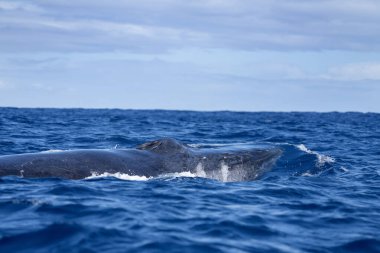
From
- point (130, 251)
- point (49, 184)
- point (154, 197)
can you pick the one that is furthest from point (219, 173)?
point (130, 251)

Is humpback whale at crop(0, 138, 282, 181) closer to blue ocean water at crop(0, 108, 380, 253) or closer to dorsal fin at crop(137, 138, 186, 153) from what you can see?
dorsal fin at crop(137, 138, 186, 153)

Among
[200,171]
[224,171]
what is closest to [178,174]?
[200,171]

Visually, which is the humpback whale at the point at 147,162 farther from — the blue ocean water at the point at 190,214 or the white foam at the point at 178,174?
the blue ocean water at the point at 190,214

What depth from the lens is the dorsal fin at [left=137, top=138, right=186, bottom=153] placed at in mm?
15211

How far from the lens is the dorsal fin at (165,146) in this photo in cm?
1521

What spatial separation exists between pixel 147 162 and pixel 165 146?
0.87m

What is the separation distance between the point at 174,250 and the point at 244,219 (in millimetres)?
2316

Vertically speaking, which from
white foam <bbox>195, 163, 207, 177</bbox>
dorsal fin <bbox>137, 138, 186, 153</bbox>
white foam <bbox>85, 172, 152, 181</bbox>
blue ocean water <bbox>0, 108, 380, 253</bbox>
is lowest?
blue ocean water <bbox>0, 108, 380, 253</bbox>

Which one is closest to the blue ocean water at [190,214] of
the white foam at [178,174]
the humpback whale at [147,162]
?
the white foam at [178,174]

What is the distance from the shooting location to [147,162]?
14.6 m

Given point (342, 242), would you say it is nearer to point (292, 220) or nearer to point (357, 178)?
point (292, 220)

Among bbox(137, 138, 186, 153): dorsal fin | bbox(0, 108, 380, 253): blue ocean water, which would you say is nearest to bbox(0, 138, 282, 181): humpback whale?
bbox(137, 138, 186, 153): dorsal fin

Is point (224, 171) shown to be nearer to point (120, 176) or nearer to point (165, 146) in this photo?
point (165, 146)

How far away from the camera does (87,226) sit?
9.52 m
